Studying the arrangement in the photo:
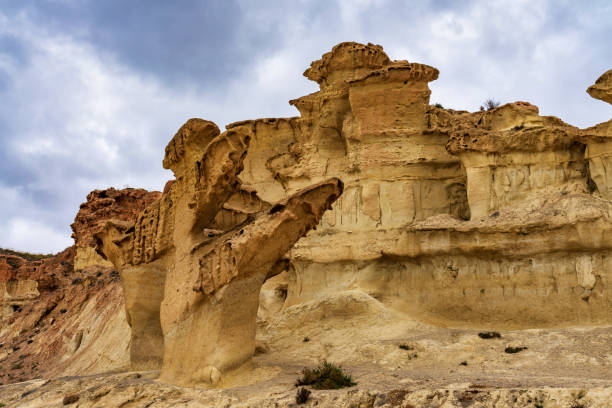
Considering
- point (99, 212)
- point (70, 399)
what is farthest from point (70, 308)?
point (70, 399)

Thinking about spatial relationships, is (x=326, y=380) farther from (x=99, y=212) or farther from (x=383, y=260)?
(x=99, y=212)

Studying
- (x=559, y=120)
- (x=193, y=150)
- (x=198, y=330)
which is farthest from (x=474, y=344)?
(x=559, y=120)

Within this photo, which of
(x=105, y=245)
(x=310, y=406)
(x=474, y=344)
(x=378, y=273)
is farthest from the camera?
(x=378, y=273)

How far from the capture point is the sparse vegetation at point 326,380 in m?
11.0

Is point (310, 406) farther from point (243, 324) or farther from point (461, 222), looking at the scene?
point (461, 222)

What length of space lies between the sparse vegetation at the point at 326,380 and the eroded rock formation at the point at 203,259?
7.05 feet

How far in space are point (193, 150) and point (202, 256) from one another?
3360 mm

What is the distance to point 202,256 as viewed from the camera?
13.6 meters

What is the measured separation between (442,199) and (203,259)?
1162 centimetres

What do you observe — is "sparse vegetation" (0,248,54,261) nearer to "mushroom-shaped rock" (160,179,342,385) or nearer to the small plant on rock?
"mushroom-shaped rock" (160,179,342,385)

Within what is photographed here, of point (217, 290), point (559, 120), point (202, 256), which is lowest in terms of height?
point (217, 290)

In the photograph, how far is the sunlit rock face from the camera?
1686 centimetres

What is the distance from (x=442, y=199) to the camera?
2203cm

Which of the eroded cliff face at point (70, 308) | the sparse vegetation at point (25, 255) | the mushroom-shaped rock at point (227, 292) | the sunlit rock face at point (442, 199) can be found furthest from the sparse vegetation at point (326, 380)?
the sparse vegetation at point (25, 255)
